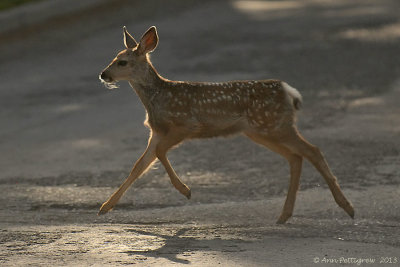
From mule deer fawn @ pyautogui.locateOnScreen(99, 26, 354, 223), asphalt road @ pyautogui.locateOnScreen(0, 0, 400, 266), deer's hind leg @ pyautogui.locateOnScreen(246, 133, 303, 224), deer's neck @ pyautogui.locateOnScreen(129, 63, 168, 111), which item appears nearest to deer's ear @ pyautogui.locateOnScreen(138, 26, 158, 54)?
deer's neck @ pyautogui.locateOnScreen(129, 63, 168, 111)

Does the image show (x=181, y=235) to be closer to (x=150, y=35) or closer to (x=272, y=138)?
(x=272, y=138)

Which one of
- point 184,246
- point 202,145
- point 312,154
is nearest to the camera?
point 184,246

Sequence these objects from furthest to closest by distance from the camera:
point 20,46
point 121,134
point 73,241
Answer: point 20,46 < point 121,134 < point 73,241

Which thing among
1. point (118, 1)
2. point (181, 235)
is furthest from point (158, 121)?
point (118, 1)

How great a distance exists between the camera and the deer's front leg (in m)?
7.78

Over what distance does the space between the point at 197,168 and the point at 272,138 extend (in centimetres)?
167

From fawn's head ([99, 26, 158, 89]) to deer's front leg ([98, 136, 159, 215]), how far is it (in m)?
0.56

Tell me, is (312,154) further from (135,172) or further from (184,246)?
(184,246)

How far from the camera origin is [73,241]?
6633 millimetres

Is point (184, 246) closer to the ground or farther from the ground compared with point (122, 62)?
closer to the ground

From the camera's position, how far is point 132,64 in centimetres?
806

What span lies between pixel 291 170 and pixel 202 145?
241 cm

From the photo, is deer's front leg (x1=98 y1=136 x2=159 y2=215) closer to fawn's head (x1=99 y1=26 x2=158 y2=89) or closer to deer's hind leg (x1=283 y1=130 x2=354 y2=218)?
fawn's head (x1=99 y1=26 x2=158 y2=89)

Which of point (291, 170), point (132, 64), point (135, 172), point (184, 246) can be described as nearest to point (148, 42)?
point (132, 64)
